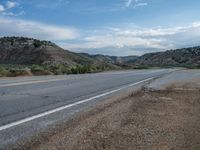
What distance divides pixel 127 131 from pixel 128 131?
2 centimetres

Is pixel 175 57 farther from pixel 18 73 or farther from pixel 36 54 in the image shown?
pixel 18 73

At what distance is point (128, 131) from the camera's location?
7957 millimetres

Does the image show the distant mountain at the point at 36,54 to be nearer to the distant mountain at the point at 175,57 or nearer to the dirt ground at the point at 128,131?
the distant mountain at the point at 175,57

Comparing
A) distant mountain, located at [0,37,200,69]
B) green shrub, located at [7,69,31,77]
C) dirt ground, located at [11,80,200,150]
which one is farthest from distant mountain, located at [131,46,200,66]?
dirt ground, located at [11,80,200,150]

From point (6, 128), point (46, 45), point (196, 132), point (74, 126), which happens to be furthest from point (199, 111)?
point (46, 45)

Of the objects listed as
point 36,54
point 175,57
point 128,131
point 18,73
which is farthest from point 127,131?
point 175,57

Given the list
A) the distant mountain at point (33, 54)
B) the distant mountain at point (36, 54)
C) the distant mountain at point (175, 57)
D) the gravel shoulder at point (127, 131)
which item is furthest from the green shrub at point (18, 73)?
the distant mountain at point (175, 57)

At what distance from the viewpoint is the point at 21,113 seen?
10.1 meters

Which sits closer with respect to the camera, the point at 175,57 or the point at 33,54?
the point at 33,54

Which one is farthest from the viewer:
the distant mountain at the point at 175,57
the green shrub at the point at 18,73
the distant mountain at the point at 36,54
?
the distant mountain at the point at 175,57

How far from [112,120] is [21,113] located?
238cm

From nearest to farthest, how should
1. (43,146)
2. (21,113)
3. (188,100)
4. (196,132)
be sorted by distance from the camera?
1. (43,146)
2. (196,132)
3. (21,113)
4. (188,100)

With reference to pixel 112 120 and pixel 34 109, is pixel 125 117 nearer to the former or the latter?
pixel 112 120

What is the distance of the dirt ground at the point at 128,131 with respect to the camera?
6773mm
